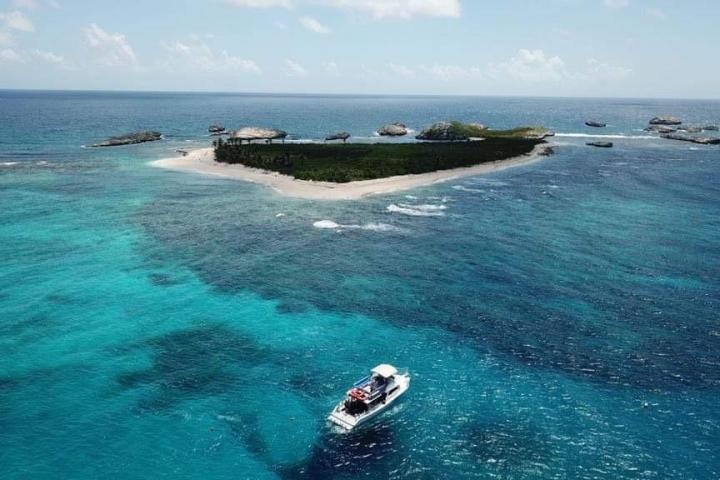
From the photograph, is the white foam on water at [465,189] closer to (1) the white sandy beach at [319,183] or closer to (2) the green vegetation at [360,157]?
(1) the white sandy beach at [319,183]

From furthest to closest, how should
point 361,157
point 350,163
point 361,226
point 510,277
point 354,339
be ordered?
point 361,157, point 350,163, point 361,226, point 510,277, point 354,339

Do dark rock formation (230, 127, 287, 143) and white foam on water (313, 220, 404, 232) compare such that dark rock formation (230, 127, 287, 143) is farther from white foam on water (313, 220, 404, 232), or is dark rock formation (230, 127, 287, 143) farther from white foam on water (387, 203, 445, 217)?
white foam on water (313, 220, 404, 232)

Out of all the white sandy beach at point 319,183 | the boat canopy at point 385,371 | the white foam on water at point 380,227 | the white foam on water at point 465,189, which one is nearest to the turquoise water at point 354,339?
the white foam on water at point 380,227

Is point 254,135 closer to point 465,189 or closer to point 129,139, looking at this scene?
point 129,139

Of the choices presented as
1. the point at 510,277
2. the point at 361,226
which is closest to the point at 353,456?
the point at 510,277

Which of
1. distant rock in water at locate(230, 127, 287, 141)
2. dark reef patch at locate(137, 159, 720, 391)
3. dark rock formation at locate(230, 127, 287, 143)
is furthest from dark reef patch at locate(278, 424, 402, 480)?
distant rock in water at locate(230, 127, 287, 141)

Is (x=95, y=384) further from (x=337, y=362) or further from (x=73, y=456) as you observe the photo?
(x=337, y=362)
